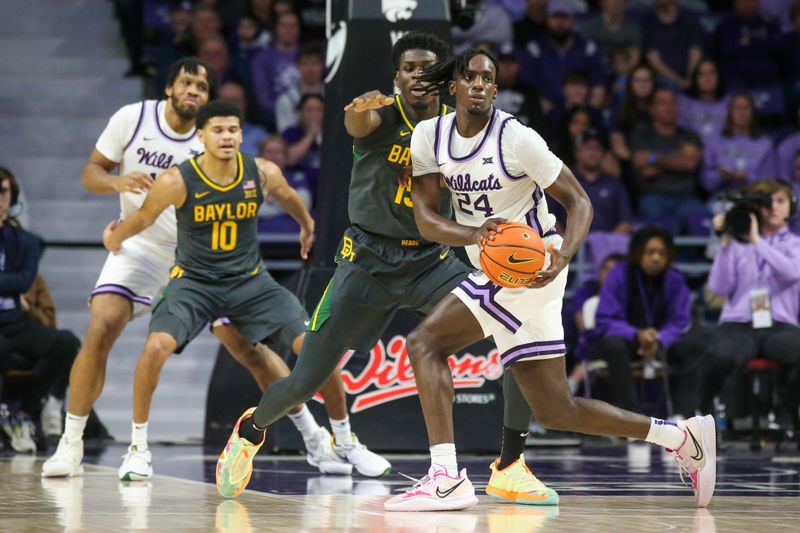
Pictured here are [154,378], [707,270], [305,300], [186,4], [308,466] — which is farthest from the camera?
[186,4]

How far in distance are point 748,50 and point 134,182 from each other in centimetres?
932

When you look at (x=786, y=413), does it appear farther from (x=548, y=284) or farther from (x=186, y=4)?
(x=186, y=4)

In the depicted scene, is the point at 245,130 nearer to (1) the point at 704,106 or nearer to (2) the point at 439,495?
(1) the point at 704,106

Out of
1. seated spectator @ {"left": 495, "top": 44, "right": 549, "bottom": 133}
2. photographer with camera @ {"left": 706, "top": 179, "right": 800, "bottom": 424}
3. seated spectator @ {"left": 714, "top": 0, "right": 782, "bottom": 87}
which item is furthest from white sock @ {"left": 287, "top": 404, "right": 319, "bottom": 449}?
seated spectator @ {"left": 714, "top": 0, "right": 782, "bottom": 87}

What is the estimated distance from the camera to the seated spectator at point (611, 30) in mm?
14992

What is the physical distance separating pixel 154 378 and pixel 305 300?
188 centimetres

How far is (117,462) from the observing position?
8648mm

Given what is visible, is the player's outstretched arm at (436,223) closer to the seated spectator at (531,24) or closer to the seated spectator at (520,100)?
the seated spectator at (520,100)

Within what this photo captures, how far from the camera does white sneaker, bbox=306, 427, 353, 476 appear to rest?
7.62 m

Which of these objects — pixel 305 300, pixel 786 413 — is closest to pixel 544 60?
pixel 786 413

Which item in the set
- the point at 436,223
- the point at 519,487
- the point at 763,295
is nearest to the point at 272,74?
the point at 763,295

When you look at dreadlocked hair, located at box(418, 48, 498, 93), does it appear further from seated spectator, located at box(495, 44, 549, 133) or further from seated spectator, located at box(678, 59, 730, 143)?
seated spectator, located at box(678, 59, 730, 143)

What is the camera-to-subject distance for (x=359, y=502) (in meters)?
6.01

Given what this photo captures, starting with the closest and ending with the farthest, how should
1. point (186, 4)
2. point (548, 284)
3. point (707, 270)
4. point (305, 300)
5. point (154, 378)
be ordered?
point (548, 284) → point (154, 378) → point (305, 300) → point (707, 270) → point (186, 4)
